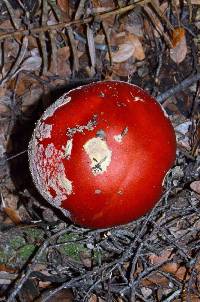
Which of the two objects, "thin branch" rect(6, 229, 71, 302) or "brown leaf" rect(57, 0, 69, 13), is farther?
"brown leaf" rect(57, 0, 69, 13)

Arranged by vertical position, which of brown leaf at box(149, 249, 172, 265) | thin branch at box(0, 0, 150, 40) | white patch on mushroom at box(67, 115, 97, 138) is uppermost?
thin branch at box(0, 0, 150, 40)

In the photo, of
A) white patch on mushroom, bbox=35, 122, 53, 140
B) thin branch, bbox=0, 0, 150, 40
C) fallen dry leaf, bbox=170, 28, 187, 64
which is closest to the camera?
white patch on mushroom, bbox=35, 122, 53, 140

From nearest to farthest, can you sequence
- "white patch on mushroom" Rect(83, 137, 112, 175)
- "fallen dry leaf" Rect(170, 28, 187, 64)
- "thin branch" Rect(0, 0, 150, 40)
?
"white patch on mushroom" Rect(83, 137, 112, 175)
"thin branch" Rect(0, 0, 150, 40)
"fallen dry leaf" Rect(170, 28, 187, 64)

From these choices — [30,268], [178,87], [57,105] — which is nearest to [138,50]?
[178,87]

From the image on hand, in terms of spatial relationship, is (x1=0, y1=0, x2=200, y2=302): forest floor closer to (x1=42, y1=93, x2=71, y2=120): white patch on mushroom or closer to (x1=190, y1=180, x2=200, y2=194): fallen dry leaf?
(x1=190, y1=180, x2=200, y2=194): fallen dry leaf

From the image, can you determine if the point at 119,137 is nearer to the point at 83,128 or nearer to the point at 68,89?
the point at 83,128

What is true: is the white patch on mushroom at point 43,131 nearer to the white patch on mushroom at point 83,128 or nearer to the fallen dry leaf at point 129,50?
the white patch on mushroom at point 83,128

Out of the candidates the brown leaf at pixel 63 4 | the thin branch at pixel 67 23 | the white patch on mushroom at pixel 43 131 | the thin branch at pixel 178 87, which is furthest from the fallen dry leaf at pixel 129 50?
the white patch on mushroom at pixel 43 131

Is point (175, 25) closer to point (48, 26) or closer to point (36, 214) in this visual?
point (48, 26)

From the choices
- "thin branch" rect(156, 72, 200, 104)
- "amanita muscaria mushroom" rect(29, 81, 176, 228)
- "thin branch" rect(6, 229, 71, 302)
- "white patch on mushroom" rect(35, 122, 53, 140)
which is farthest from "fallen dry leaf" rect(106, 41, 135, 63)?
"thin branch" rect(6, 229, 71, 302)
